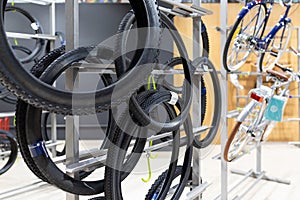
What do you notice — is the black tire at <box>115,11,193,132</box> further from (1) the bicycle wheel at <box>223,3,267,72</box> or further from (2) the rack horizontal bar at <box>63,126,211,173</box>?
(1) the bicycle wheel at <box>223,3,267,72</box>

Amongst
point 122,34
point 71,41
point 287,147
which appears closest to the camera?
point 71,41

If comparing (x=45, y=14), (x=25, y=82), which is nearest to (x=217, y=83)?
(x=25, y=82)

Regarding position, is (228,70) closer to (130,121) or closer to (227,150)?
(227,150)

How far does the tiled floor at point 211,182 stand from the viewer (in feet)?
13.0

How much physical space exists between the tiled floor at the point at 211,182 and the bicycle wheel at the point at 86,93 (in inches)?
78.8

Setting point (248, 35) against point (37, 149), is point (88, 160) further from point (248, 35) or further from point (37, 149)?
Result: point (248, 35)

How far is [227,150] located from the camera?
3.32 meters

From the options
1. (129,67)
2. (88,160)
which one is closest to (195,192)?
(88,160)

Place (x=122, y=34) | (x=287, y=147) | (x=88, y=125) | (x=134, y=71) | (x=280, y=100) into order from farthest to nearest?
(x=88, y=125) < (x=287, y=147) < (x=280, y=100) < (x=122, y=34) < (x=134, y=71)

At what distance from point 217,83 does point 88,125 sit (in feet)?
14.1

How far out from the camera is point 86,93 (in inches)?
58.4

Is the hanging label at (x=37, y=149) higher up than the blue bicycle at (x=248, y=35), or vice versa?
the blue bicycle at (x=248, y=35)

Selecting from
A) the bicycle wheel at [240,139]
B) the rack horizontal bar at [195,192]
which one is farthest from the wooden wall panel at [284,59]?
the rack horizontal bar at [195,192]

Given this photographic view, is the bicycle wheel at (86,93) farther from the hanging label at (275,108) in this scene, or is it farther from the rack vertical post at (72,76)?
the hanging label at (275,108)
